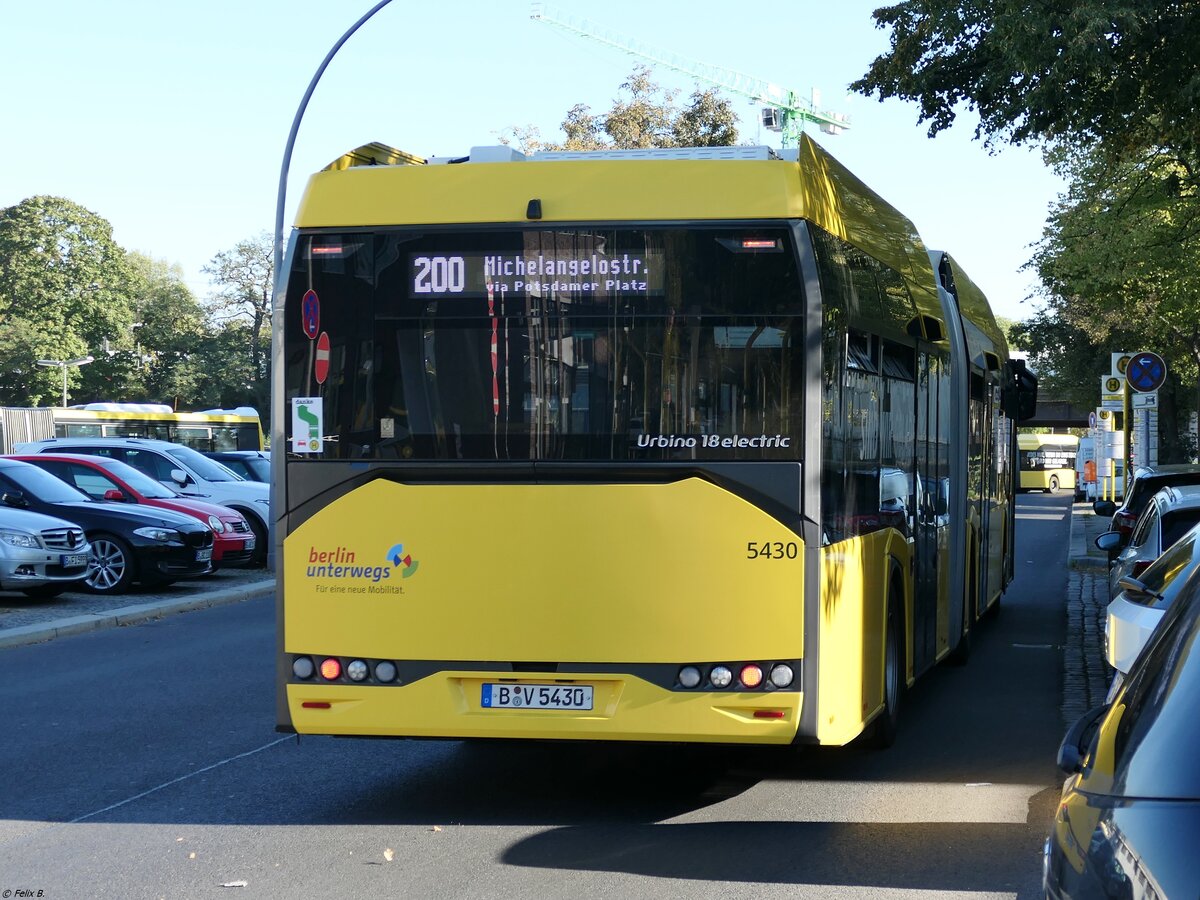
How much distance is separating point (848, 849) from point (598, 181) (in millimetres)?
3135

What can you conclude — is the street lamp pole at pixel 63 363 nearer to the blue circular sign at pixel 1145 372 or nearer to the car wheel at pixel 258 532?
the car wheel at pixel 258 532

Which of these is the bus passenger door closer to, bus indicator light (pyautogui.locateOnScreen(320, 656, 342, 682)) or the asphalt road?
the asphalt road

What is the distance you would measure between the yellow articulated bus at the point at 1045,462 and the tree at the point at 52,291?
1901 inches

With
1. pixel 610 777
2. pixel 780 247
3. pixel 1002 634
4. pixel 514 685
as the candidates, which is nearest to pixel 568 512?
pixel 514 685

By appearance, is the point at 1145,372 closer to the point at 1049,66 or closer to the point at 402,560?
the point at 1049,66

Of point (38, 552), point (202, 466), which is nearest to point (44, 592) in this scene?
point (38, 552)

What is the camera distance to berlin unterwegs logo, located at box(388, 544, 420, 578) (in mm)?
7488

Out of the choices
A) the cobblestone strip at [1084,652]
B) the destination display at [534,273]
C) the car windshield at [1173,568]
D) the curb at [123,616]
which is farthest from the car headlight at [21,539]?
the car windshield at [1173,568]

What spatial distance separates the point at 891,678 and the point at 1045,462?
81.5 metres

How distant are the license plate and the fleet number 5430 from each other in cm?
93

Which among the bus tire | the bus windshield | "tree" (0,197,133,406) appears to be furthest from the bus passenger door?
"tree" (0,197,133,406)

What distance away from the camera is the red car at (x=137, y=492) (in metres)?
22.7

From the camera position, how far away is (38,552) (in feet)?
61.4

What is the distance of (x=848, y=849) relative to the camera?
700 cm
